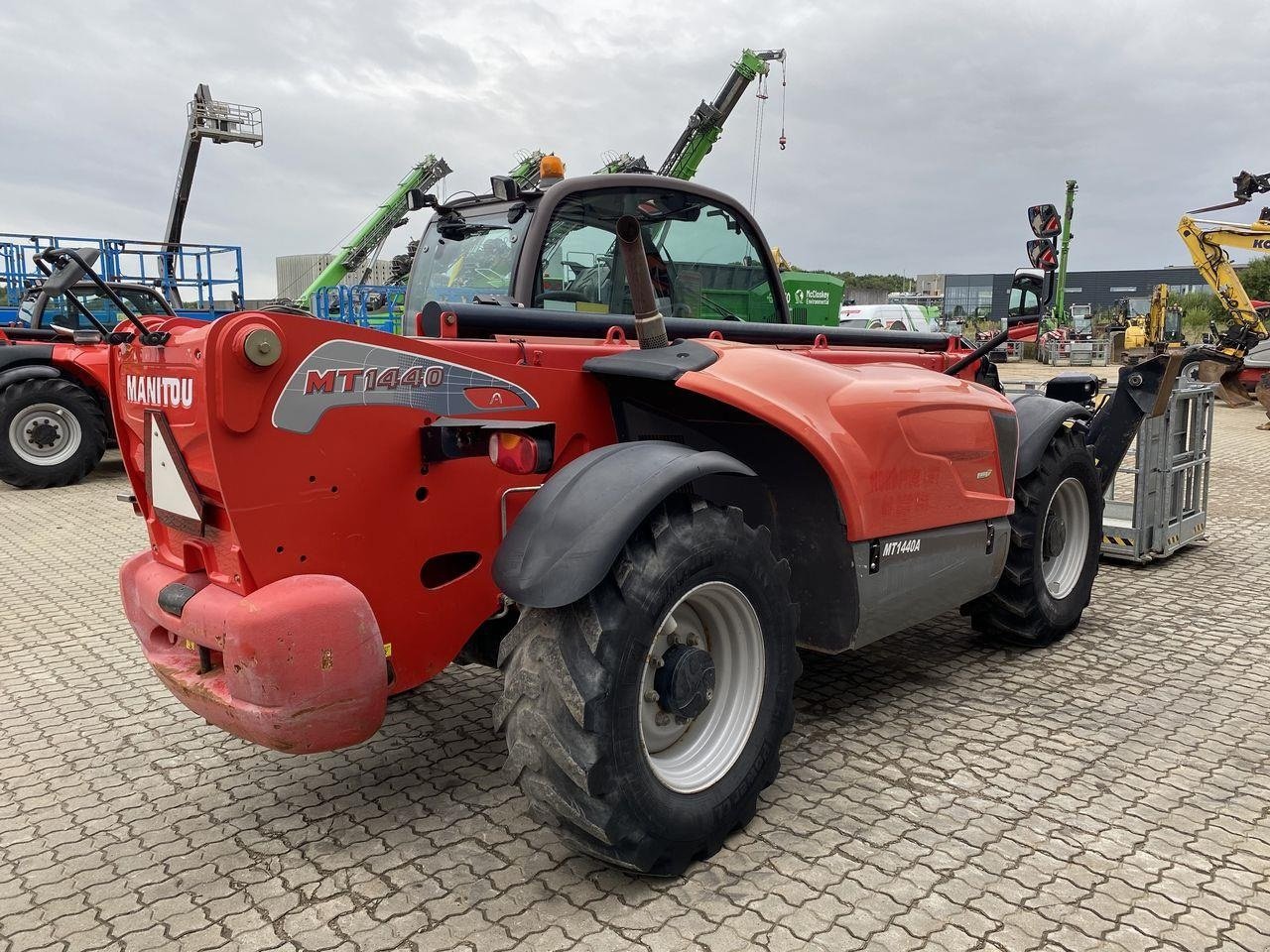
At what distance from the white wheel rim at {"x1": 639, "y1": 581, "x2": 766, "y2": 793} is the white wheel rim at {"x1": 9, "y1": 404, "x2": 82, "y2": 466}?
382 inches

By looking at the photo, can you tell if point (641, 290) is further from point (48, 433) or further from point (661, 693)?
point (48, 433)

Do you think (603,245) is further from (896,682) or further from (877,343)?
(896,682)

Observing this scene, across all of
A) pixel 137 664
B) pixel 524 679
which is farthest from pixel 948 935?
pixel 137 664

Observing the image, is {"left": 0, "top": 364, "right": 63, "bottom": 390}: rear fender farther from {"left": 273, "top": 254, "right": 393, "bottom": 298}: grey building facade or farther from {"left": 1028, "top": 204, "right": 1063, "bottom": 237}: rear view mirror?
{"left": 273, "top": 254, "right": 393, "bottom": 298}: grey building facade

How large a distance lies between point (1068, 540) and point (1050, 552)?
12.6 inches

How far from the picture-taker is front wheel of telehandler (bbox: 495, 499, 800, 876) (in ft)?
7.95

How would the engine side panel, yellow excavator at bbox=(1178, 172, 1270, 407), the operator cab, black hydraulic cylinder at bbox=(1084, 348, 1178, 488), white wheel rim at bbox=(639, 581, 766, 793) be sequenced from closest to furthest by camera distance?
white wheel rim at bbox=(639, 581, 766, 793)
the engine side panel
the operator cab
black hydraulic cylinder at bbox=(1084, 348, 1178, 488)
yellow excavator at bbox=(1178, 172, 1270, 407)

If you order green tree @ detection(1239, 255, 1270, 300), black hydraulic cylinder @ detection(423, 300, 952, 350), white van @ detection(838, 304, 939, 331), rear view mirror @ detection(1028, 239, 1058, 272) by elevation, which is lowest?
black hydraulic cylinder @ detection(423, 300, 952, 350)

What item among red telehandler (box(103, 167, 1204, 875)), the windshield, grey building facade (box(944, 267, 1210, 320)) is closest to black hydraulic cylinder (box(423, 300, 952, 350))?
red telehandler (box(103, 167, 1204, 875))

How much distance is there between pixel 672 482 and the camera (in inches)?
103

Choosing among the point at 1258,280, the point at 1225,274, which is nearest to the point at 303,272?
the point at 1225,274

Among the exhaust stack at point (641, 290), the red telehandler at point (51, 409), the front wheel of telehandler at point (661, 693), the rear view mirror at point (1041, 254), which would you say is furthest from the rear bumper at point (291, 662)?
the red telehandler at point (51, 409)

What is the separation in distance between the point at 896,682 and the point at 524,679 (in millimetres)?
2315

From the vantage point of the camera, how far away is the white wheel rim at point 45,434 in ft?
32.6
